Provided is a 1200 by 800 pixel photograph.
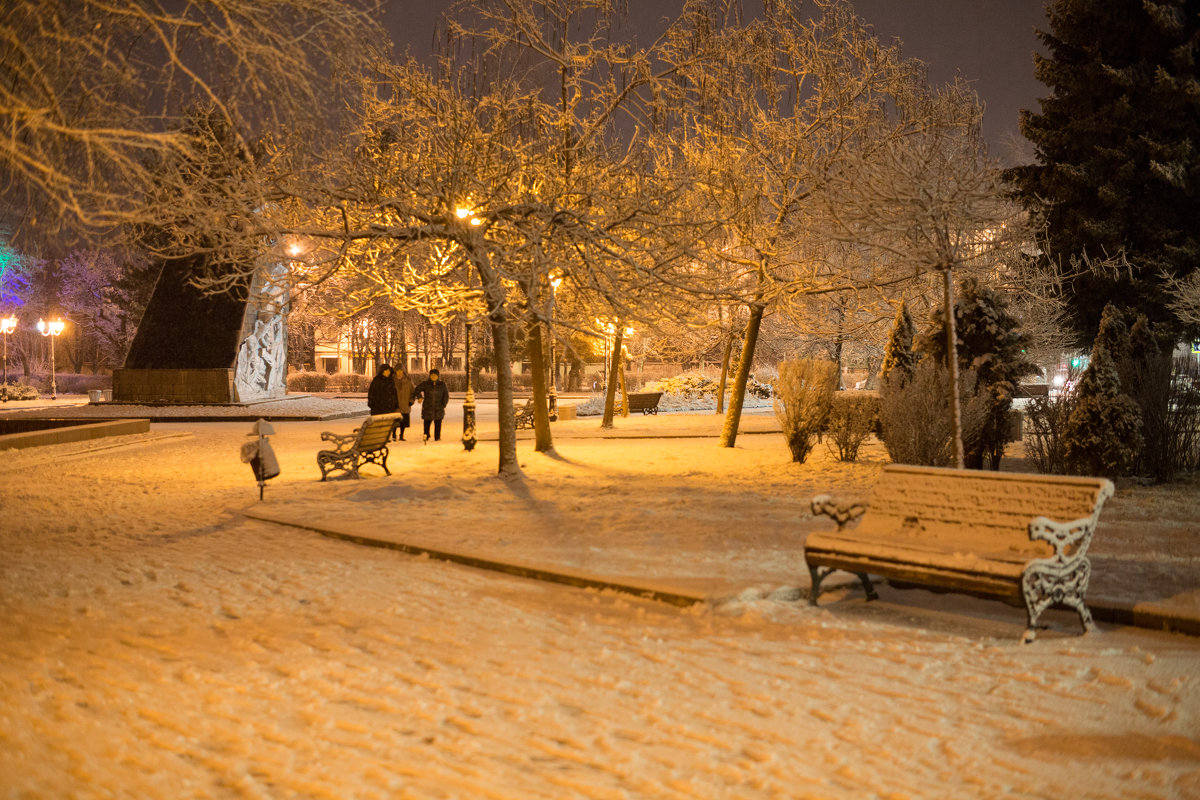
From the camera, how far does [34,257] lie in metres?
7.38

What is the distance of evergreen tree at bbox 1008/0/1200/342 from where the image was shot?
25.9 meters

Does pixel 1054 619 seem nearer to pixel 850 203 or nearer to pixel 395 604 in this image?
pixel 395 604

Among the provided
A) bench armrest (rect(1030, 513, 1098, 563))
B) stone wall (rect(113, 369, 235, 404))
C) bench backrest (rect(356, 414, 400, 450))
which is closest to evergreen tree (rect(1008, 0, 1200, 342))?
bench backrest (rect(356, 414, 400, 450))

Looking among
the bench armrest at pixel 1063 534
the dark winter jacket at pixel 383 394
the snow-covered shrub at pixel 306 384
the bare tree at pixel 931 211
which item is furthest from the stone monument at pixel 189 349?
the bench armrest at pixel 1063 534

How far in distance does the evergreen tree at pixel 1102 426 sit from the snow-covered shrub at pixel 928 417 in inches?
52.5

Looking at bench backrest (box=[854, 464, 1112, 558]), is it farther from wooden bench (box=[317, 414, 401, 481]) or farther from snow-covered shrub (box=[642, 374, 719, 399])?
snow-covered shrub (box=[642, 374, 719, 399])

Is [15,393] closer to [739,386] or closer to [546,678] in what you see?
[739,386]

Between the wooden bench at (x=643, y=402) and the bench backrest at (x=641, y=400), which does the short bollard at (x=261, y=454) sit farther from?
the bench backrest at (x=641, y=400)

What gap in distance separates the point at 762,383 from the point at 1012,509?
41.1 meters

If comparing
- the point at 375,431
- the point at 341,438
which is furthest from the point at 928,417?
the point at 341,438

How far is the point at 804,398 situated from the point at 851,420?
1.05 m

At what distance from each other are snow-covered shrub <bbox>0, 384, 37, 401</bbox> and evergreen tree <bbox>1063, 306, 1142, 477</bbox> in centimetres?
4951

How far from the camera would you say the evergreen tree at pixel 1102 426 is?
1349 cm

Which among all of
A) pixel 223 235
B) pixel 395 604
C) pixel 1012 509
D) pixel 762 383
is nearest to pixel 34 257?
pixel 395 604
